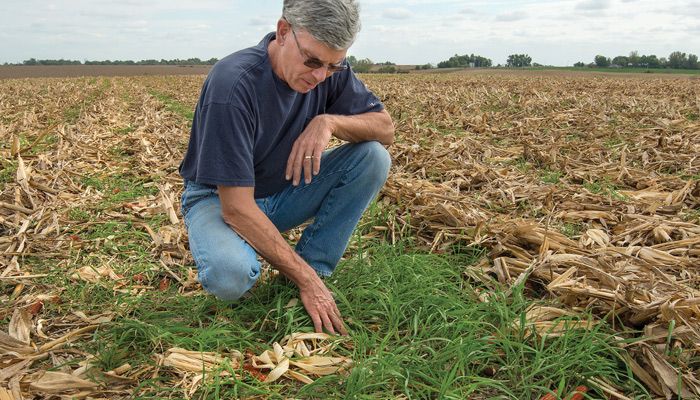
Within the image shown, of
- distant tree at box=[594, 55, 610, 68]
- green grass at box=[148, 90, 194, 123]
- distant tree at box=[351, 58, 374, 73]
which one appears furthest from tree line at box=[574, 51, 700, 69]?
green grass at box=[148, 90, 194, 123]

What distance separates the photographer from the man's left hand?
2.77 meters

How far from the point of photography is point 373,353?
248 centimetres

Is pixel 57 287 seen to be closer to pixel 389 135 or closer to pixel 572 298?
pixel 389 135

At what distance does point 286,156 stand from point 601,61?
80.4 metres

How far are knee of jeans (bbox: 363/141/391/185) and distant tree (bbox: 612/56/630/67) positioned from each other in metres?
78.2

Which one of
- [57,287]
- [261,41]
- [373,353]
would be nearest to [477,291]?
[373,353]

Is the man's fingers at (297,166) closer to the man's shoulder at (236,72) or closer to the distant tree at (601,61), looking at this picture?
the man's shoulder at (236,72)

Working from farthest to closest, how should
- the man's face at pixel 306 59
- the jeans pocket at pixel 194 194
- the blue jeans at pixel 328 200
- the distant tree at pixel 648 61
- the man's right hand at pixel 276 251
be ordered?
the distant tree at pixel 648 61
the blue jeans at pixel 328 200
the jeans pocket at pixel 194 194
the man's right hand at pixel 276 251
the man's face at pixel 306 59

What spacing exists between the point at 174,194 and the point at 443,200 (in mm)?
2553

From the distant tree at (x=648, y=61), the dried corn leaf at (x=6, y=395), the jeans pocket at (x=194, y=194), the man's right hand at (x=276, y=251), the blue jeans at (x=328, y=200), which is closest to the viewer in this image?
the dried corn leaf at (x=6, y=395)

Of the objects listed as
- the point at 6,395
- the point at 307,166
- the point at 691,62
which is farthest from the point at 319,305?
the point at 691,62

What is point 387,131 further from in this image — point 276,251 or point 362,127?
point 276,251

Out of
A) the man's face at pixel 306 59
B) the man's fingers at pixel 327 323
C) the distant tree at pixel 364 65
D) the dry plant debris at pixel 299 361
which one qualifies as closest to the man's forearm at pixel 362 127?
the man's face at pixel 306 59

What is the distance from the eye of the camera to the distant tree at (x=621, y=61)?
2805 inches
